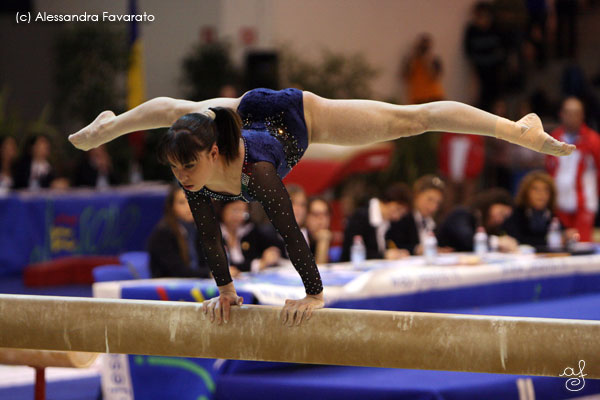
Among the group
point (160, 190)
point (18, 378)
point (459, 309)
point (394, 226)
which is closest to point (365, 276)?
point (459, 309)

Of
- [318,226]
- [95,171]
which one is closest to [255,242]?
[318,226]

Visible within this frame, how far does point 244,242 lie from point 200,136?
274cm

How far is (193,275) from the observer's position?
16.1ft

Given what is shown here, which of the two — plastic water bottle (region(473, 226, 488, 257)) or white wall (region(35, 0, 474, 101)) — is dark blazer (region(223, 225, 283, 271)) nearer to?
plastic water bottle (region(473, 226, 488, 257))

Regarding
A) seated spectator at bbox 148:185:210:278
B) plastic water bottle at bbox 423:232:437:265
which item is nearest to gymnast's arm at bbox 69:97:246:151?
seated spectator at bbox 148:185:210:278

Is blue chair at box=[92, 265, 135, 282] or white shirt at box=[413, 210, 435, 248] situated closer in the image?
blue chair at box=[92, 265, 135, 282]

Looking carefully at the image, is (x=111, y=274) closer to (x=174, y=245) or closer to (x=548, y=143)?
(x=174, y=245)

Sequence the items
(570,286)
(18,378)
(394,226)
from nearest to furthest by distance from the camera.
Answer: (18,378) < (570,286) < (394,226)

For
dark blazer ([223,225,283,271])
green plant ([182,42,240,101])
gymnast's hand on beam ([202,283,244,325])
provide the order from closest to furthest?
gymnast's hand on beam ([202,283,244,325]) → dark blazer ([223,225,283,271]) → green plant ([182,42,240,101])

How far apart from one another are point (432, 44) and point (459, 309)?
8806mm

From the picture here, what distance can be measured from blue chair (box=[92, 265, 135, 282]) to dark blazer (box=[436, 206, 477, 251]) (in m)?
2.50

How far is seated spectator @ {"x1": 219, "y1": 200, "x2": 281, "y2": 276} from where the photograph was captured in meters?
5.33

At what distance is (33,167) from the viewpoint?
28.8ft

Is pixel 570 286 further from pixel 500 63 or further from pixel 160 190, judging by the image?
pixel 500 63
